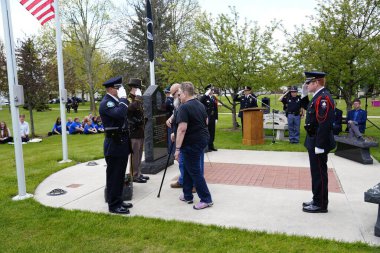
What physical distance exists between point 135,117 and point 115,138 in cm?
181

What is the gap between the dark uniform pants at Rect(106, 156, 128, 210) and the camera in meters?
4.91

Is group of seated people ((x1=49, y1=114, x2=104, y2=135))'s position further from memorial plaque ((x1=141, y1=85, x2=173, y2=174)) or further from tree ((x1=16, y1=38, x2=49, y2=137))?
memorial plaque ((x1=141, y1=85, x2=173, y2=174))

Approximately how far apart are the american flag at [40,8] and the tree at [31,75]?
27.8ft

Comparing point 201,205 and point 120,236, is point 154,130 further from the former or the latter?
point 120,236

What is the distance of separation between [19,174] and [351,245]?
501cm

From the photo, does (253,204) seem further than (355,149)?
No

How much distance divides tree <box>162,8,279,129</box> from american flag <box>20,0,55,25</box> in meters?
6.95

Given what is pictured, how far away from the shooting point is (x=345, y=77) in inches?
462

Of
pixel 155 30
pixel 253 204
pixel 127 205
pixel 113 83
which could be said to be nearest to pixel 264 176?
pixel 253 204

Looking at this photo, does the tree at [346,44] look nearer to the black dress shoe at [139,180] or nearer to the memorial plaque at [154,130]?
the memorial plaque at [154,130]

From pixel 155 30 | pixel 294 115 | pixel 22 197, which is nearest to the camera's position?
pixel 22 197

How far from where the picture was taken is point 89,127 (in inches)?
674

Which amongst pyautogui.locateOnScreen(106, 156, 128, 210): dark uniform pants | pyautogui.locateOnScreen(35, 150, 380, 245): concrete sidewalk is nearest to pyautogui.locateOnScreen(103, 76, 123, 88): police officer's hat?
pyautogui.locateOnScreen(106, 156, 128, 210): dark uniform pants

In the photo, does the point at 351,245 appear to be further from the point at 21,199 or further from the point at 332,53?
the point at 332,53
